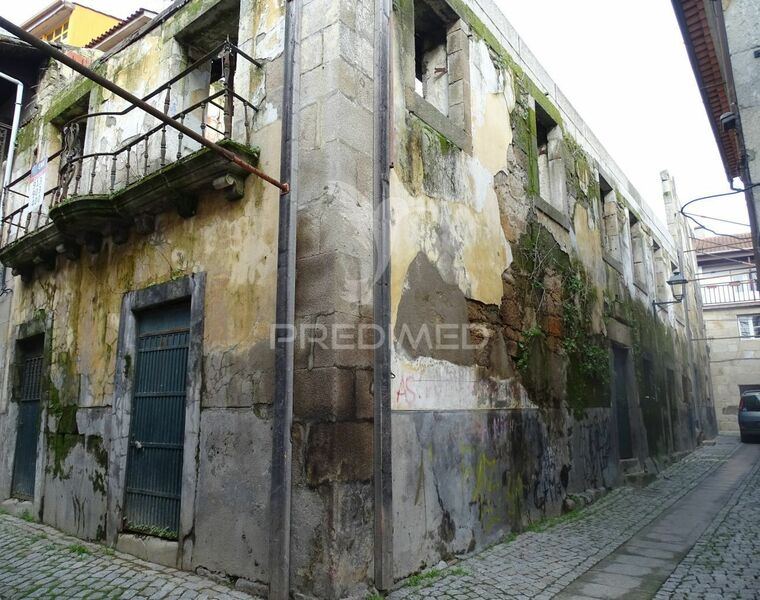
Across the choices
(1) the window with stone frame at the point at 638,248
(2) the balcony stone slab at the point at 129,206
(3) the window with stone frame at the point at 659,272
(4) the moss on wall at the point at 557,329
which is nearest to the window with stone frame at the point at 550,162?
(4) the moss on wall at the point at 557,329

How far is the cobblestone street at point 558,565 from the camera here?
4133mm

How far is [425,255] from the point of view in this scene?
5.08 meters

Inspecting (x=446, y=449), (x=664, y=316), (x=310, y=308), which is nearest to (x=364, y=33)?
(x=310, y=308)

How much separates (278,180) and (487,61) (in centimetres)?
339

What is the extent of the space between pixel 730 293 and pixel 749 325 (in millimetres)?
1472

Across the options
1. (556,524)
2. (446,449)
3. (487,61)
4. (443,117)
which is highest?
(487,61)

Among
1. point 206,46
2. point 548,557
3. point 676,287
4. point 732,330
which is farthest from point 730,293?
point 206,46

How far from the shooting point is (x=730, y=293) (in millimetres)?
24297

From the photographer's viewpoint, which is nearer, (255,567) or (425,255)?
(255,567)

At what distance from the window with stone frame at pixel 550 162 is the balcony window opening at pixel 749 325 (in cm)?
1958

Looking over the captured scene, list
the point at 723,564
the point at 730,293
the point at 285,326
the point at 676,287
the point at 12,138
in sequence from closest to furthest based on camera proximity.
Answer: the point at 285,326, the point at 723,564, the point at 12,138, the point at 676,287, the point at 730,293

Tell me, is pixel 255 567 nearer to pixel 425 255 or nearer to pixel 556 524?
pixel 425 255

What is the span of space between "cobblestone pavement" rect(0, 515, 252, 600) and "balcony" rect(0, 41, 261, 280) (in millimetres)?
2961

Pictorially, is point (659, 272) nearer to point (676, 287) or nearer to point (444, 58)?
point (676, 287)
